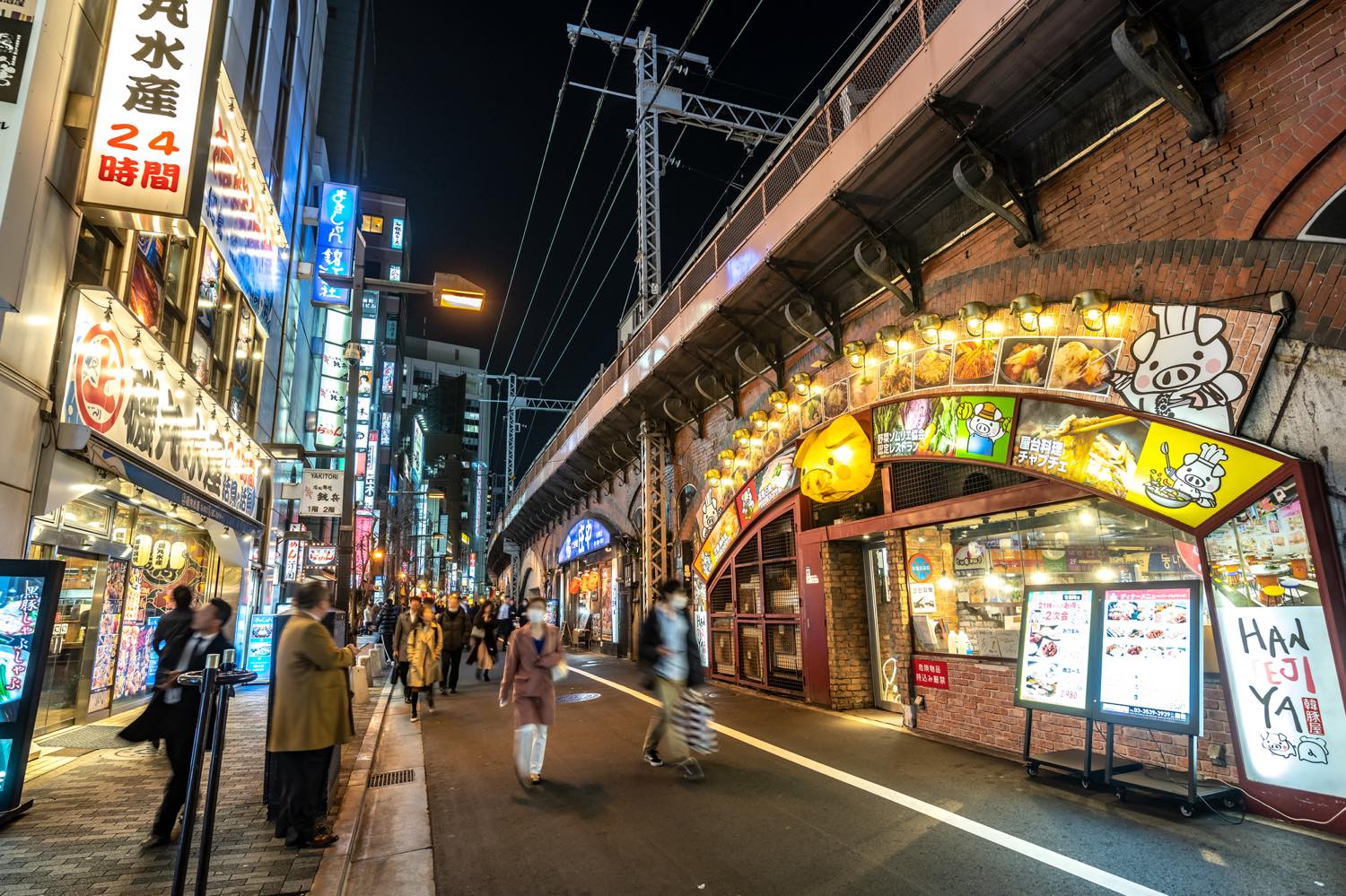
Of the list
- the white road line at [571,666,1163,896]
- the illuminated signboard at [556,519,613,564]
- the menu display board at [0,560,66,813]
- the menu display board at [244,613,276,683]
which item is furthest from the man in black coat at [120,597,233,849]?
the illuminated signboard at [556,519,613,564]

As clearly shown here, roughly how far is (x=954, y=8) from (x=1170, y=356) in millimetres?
4502

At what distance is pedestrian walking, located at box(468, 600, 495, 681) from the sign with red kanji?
27.8 ft

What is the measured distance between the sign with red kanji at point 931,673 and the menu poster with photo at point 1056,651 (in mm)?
1941

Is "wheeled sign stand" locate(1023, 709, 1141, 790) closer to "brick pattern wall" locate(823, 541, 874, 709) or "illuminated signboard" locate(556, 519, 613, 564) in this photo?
"brick pattern wall" locate(823, 541, 874, 709)

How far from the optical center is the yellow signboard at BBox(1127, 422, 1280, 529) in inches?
224

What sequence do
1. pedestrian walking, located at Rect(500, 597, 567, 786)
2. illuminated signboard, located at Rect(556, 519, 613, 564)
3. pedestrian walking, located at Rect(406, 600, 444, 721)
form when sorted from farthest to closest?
A: illuminated signboard, located at Rect(556, 519, 613, 564) → pedestrian walking, located at Rect(406, 600, 444, 721) → pedestrian walking, located at Rect(500, 597, 567, 786)

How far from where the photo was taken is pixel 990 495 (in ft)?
26.7

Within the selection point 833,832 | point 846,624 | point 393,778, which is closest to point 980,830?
point 833,832

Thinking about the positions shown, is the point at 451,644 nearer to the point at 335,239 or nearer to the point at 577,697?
the point at 577,697

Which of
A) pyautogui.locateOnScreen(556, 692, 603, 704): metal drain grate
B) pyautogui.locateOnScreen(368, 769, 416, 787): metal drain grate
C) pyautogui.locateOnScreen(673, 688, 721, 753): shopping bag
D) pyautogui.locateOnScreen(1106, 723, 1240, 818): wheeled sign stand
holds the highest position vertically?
pyautogui.locateOnScreen(673, 688, 721, 753): shopping bag

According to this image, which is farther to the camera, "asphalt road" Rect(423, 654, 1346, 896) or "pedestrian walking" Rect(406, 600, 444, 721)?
"pedestrian walking" Rect(406, 600, 444, 721)

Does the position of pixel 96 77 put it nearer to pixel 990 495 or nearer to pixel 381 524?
pixel 990 495

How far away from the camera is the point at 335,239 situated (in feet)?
58.0

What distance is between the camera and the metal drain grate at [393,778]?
289 inches
